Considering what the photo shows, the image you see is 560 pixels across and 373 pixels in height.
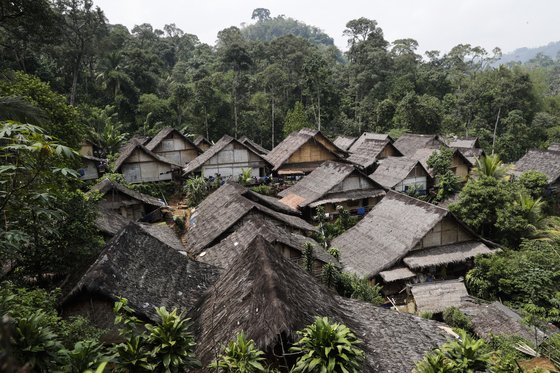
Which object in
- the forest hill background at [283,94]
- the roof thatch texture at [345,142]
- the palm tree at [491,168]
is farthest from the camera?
the roof thatch texture at [345,142]

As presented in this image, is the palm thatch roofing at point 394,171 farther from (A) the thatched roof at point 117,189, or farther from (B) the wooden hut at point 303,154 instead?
(A) the thatched roof at point 117,189

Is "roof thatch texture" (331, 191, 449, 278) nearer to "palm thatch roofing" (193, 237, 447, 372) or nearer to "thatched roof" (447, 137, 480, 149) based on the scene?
"palm thatch roofing" (193, 237, 447, 372)

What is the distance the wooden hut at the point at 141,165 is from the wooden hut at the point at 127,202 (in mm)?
6050

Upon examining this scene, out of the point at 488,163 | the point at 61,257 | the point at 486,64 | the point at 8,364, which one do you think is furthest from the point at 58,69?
the point at 486,64

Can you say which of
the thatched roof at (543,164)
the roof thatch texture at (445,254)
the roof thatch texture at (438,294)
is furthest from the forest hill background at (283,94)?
the roof thatch texture at (438,294)

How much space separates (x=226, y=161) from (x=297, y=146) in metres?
6.26

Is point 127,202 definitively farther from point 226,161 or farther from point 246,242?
point 246,242

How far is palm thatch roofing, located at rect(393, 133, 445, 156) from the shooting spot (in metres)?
37.0

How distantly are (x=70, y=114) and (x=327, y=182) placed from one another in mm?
15885

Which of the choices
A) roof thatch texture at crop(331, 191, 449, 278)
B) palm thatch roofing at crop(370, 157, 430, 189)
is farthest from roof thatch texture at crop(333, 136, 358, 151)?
roof thatch texture at crop(331, 191, 449, 278)

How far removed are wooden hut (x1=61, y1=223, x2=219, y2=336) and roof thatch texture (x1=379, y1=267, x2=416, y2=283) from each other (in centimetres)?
776

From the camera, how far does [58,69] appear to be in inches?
1780

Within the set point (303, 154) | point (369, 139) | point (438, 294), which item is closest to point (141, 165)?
point (303, 154)

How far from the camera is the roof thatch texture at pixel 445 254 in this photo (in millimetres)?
17750
